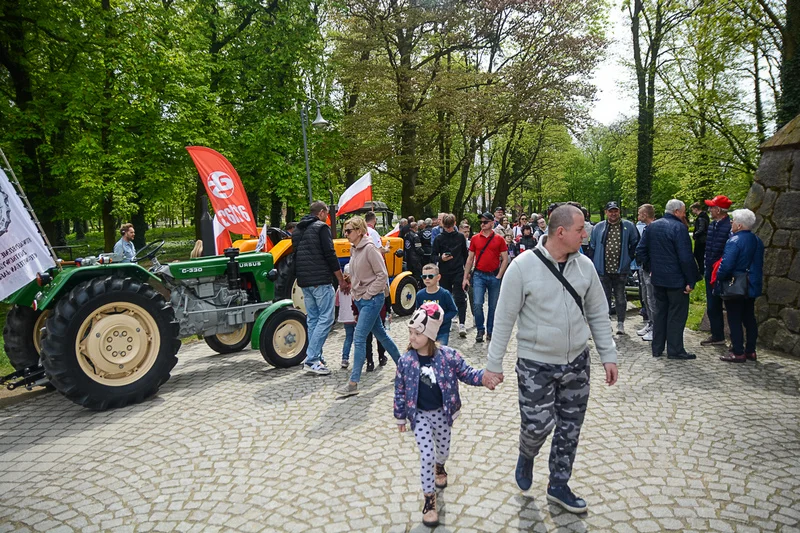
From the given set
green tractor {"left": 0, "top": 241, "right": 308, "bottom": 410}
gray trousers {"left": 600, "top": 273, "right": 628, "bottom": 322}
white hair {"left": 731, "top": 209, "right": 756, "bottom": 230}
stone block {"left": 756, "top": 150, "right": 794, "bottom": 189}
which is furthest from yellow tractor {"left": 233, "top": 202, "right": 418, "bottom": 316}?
stone block {"left": 756, "top": 150, "right": 794, "bottom": 189}

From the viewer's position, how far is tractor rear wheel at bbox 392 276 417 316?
9.58 m

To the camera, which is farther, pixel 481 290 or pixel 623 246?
pixel 623 246

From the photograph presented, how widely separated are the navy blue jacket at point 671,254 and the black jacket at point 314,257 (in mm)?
3989

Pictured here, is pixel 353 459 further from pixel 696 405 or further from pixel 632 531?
pixel 696 405

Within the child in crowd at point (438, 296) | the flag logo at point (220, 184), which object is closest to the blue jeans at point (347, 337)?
the child in crowd at point (438, 296)

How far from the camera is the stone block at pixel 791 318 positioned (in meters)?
6.24

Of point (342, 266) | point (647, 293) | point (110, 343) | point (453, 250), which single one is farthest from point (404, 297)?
point (110, 343)

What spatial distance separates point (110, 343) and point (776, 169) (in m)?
8.35

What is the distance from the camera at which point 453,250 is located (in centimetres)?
773

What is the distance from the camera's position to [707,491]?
3213 mm

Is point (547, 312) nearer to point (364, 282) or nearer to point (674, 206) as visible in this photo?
point (364, 282)

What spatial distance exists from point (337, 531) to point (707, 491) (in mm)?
2355

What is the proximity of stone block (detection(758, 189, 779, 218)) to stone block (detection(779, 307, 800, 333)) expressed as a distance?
4.27 ft

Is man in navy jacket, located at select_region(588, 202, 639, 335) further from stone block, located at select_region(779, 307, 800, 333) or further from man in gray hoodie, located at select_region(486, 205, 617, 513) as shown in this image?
man in gray hoodie, located at select_region(486, 205, 617, 513)
